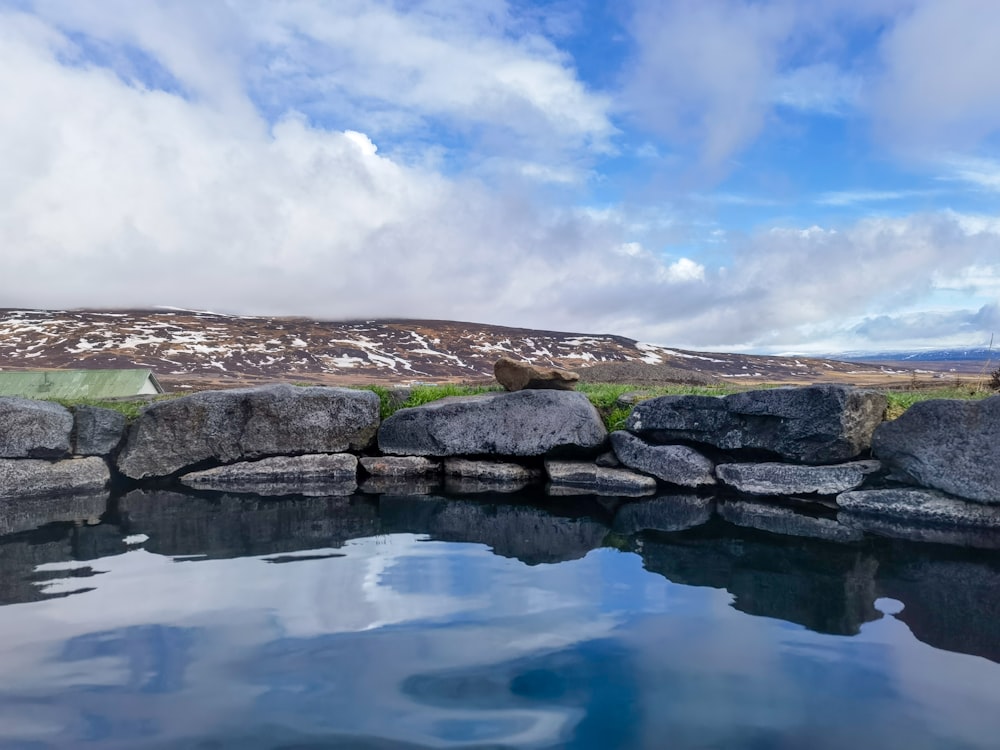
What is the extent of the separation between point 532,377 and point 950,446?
6403 millimetres

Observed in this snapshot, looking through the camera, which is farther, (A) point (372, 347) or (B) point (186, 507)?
(A) point (372, 347)

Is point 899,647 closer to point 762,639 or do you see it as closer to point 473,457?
point 762,639

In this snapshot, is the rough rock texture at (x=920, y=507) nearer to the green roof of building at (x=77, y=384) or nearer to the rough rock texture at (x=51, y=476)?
the rough rock texture at (x=51, y=476)

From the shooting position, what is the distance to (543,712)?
352 centimetres

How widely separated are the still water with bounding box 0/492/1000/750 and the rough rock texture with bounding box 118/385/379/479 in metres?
3.97

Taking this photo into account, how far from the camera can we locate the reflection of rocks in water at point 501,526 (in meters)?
6.86

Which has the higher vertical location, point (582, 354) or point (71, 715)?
point (582, 354)

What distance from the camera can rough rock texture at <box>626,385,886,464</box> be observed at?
929cm

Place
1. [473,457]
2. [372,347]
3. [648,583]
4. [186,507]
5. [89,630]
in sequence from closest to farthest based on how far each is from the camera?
1. [89,630]
2. [648,583]
3. [186,507]
4. [473,457]
5. [372,347]

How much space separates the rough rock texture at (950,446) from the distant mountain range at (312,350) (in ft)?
63.0

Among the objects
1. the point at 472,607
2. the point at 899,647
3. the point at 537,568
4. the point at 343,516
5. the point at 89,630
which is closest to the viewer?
the point at 899,647

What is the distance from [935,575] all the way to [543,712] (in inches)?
176

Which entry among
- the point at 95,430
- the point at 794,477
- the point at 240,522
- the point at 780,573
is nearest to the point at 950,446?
the point at 794,477

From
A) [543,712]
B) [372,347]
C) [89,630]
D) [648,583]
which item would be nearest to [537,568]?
[648,583]
